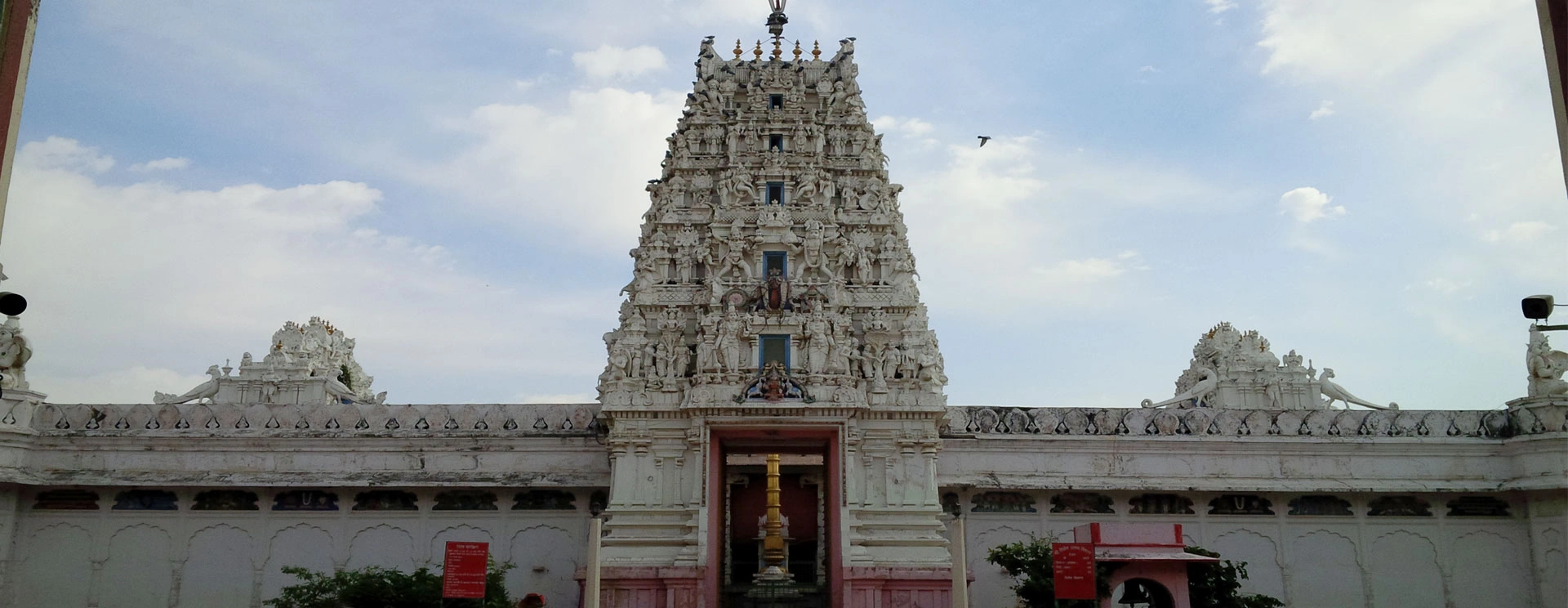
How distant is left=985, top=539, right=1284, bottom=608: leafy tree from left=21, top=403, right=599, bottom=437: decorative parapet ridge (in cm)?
1022

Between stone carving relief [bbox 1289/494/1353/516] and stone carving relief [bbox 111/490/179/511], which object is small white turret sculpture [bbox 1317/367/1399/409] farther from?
stone carving relief [bbox 111/490/179/511]

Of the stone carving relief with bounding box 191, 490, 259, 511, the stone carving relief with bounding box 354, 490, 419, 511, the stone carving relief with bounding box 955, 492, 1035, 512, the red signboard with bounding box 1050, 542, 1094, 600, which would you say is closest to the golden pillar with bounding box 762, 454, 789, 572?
the stone carving relief with bounding box 955, 492, 1035, 512

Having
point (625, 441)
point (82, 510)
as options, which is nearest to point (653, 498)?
point (625, 441)

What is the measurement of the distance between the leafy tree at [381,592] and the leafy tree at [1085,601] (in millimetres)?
9195

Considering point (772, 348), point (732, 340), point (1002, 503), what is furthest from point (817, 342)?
point (1002, 503)

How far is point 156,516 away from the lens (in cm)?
2616

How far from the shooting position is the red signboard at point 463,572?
A: 1716 centimetres

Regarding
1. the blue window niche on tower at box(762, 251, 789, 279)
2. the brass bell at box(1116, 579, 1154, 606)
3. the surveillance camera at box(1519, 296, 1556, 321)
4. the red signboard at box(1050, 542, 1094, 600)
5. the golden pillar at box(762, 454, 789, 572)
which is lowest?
the brass bell at box(1116, 579, 1154, 606)

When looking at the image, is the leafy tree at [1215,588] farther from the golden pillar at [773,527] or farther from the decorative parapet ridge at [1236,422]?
the golden pillar at [773,527]

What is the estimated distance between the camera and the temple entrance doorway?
2644 centimetres

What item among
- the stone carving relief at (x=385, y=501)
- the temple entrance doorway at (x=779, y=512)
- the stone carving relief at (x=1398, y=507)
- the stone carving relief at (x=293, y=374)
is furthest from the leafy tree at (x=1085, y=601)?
the stone carving relief at (x=293, y=374)

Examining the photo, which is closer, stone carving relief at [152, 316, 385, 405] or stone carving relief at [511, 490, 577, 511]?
stone carving relief at [511, 490, 577, 511]

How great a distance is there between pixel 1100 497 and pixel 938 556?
5.98m

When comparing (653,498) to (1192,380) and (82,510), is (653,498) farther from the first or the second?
(1192,380)
